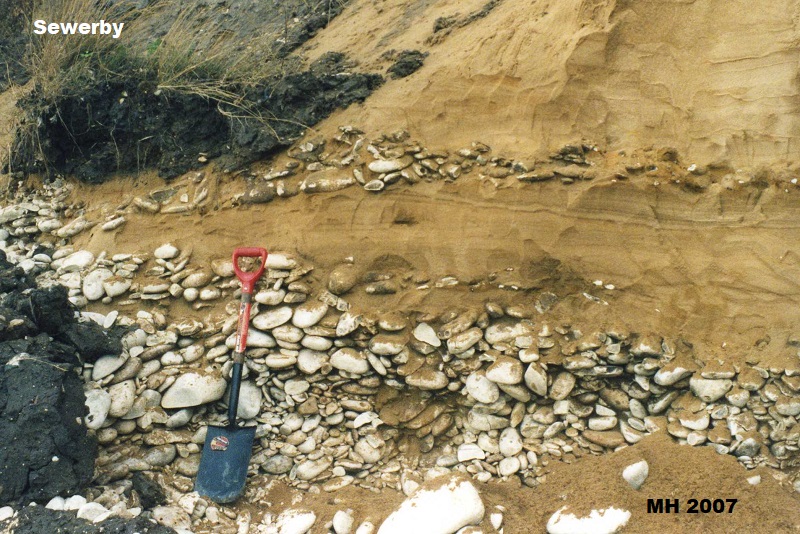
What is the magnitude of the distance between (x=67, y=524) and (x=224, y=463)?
0.84 metres

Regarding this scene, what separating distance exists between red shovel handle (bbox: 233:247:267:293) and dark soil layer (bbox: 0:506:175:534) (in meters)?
1.35

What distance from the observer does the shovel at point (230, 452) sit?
3648 mm

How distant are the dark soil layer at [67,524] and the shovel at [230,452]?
0.63m

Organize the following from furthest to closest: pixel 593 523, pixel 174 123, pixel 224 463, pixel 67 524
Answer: pixel 174 123, pixel 224 463, pixel 593 523, pixel 67 524

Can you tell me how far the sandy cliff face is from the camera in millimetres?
3758

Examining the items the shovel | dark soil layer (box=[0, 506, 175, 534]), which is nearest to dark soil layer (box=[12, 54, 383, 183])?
the shovel

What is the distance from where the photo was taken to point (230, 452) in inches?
146

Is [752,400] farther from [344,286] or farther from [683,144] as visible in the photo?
[344,286]

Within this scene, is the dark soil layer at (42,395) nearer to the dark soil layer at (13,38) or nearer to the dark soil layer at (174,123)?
the dark soil layer at (174,123)

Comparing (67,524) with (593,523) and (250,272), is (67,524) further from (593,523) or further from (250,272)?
(593,523)

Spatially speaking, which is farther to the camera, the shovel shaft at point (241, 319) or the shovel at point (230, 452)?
the shovel shaft at point (241, 319)

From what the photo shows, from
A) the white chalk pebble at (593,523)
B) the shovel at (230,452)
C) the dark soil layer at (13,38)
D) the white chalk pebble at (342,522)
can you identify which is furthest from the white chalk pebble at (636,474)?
the dark soil layer at (13,38)

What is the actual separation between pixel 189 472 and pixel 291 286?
41.9 inches

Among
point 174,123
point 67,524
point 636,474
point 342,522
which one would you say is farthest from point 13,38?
point 636,474
